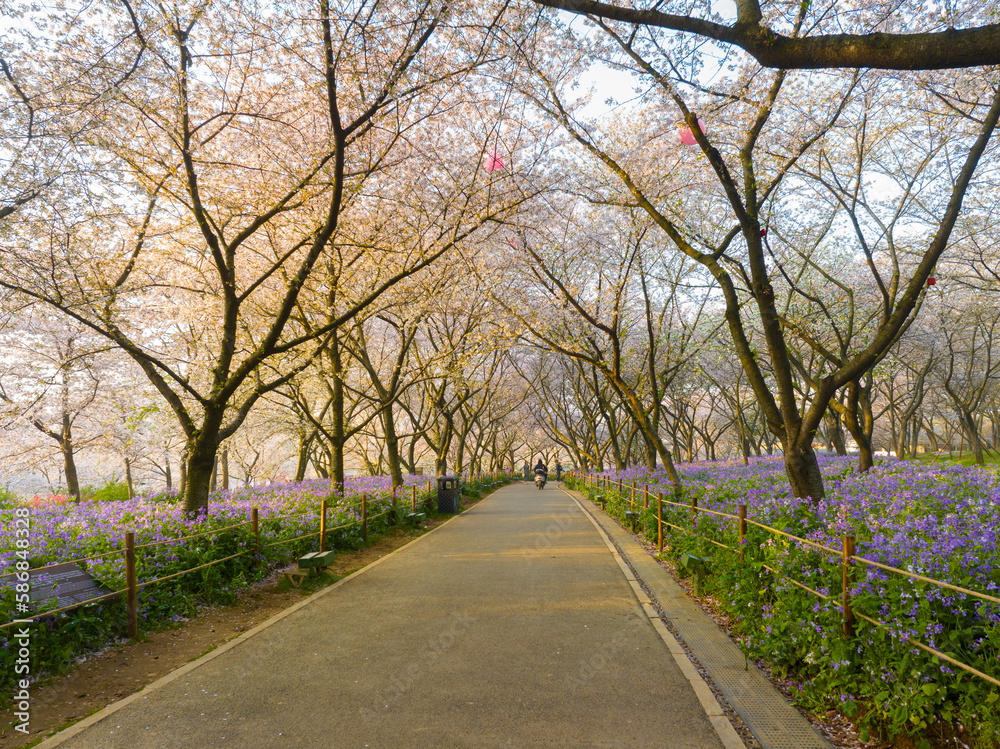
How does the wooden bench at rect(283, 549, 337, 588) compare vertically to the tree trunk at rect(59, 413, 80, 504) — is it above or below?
below

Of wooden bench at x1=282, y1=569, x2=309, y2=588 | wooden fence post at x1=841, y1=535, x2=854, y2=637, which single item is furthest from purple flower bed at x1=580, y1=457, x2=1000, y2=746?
wooden bench at x1=282, y1=569, x2=309, y2=588

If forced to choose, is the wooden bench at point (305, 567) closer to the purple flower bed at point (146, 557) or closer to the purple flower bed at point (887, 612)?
the purple flower bed at point (146, 557)

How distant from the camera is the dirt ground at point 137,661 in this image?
4402mm

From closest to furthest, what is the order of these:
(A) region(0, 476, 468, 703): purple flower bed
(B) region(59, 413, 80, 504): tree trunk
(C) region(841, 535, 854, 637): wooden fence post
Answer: (C) region(841, 535, 854, 637): wooden fence post → (A) region(0, 476, 468, 703): purple flower bed → (B) region(59, 413, 80, 504): tree trunk

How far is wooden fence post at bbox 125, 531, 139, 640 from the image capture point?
602 cm

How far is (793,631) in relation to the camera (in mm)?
4805

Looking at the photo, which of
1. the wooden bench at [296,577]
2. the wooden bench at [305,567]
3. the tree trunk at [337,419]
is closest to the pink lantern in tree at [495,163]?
the tree trunk at [337,419]

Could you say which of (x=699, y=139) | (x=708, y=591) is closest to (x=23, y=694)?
(x=708, y=591)

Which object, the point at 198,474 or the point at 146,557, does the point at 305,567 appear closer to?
the point at 146,557

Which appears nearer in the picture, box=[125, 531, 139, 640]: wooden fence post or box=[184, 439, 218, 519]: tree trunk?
box=[125, 531, 139, 640]: wooden fence post

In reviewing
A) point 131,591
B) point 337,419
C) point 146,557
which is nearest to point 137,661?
point 131,591

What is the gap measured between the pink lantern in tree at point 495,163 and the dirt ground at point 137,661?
8.77 m

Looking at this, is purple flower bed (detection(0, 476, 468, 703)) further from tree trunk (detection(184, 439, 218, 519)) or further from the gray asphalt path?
the gray asphalt path

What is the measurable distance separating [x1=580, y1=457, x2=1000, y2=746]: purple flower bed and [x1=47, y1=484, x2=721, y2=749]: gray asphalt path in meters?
1.06
